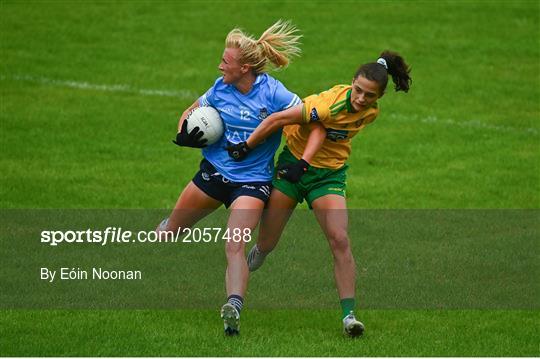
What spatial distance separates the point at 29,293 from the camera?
1045cm

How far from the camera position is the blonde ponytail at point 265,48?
959 cm

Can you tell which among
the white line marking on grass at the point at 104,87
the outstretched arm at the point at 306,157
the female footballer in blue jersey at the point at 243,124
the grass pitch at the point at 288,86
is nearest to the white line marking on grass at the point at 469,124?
the grass pitch at the point at 288,86

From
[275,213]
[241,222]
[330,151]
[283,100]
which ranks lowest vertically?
[241,222]

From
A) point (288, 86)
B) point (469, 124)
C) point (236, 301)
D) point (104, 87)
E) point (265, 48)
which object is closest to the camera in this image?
point (236, 301)

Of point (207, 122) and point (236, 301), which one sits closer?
point (236, 301)

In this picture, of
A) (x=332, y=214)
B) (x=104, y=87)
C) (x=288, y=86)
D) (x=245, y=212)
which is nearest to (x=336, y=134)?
(x=332, y=214)

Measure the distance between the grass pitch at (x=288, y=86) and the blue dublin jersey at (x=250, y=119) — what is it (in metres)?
→ 1.25

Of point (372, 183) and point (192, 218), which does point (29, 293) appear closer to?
point (192, 218)

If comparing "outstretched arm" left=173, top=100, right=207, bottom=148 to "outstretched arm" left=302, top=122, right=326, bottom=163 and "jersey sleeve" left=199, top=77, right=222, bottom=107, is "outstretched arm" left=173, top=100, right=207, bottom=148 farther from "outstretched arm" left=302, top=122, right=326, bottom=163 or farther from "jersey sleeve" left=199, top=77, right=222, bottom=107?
"outstretched arm" left=302, top=122, right=326, bottom=163

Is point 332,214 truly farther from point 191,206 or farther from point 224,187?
point 191,206

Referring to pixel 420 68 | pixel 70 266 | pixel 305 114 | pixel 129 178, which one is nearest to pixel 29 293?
pixel 70 266

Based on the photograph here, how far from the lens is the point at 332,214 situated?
9.40m

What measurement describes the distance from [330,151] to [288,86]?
10.7 m

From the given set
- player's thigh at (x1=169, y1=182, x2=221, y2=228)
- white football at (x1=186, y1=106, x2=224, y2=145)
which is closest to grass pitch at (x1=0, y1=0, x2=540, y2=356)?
player's thigh at (x1=169, y1=182, x2=221, y2=228)
